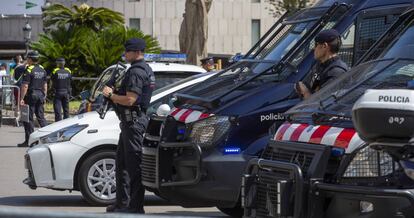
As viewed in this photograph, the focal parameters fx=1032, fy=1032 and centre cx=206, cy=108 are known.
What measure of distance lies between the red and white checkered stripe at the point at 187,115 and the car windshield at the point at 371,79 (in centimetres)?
224

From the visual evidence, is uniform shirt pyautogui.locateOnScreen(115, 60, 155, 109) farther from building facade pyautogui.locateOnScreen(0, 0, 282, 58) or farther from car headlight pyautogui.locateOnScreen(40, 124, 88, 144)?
building facade pyautogui.locateOnScreen(0, 0, 282, 58)

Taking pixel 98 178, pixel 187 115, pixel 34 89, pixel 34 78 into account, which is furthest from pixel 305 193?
pixel 34 89

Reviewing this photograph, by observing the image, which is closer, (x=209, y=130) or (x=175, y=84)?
(x=209, y=130)

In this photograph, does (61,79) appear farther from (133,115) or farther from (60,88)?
(133,115)

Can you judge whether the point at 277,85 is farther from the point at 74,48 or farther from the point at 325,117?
the point at 74,48

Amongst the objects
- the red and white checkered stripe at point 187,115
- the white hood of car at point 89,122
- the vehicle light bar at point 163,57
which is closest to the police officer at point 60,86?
the vehicle light bar at point 163,57

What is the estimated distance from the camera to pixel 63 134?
1183cm

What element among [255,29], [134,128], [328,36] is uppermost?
[328,36]

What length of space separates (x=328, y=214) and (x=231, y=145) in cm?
310

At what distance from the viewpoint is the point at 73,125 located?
1196 centimetres

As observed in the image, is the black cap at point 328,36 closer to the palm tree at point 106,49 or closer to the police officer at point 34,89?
the police officer at point 34,89

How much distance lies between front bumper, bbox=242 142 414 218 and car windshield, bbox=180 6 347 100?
274cm

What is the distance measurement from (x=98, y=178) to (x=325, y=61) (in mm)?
3665

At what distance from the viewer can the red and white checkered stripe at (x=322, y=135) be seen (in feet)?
20.8
